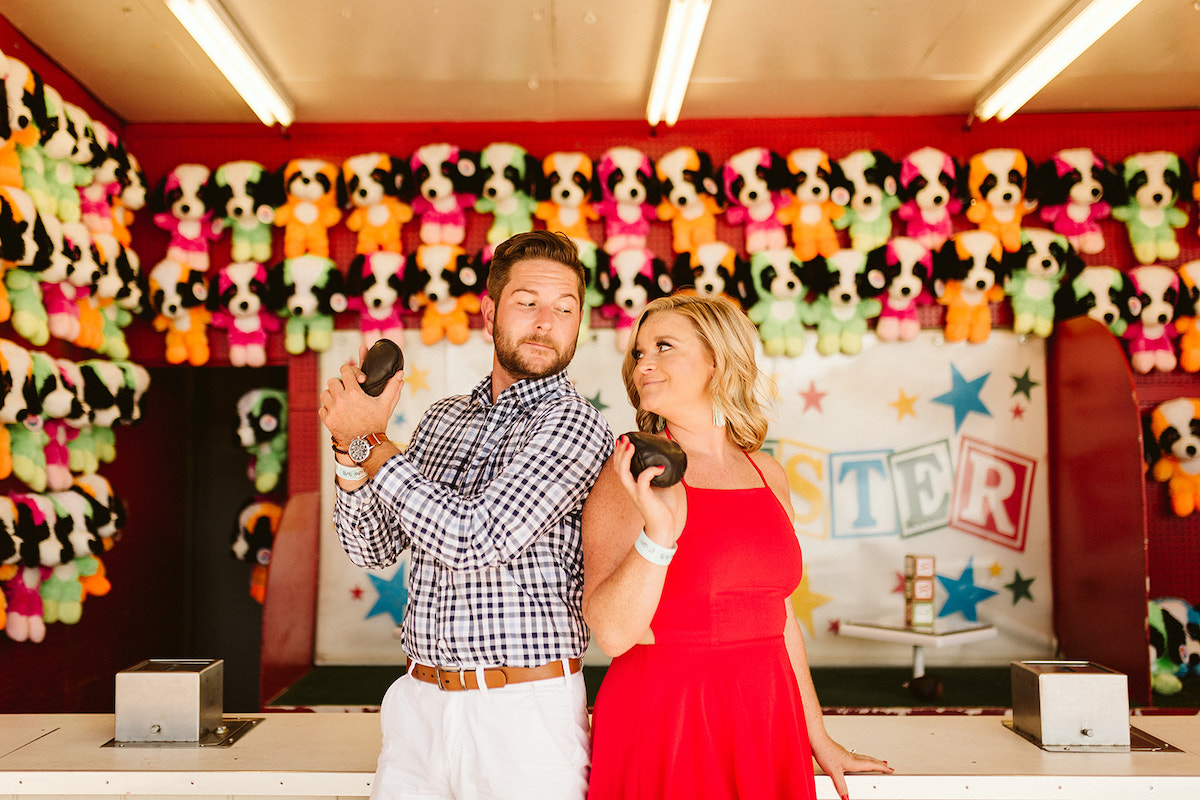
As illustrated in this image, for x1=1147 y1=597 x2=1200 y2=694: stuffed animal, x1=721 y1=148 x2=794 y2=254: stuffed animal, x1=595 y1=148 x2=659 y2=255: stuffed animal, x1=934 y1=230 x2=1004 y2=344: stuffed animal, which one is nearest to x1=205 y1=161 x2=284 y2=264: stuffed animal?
x1=595 y1=148 x2=659 y2=255: stuffed animal

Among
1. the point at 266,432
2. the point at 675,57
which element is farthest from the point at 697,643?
the point at 266,432

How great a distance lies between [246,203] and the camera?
4.04 metres

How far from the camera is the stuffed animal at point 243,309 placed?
4.02 meters

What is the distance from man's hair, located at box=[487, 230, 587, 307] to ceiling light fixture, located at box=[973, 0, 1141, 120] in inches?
97.0

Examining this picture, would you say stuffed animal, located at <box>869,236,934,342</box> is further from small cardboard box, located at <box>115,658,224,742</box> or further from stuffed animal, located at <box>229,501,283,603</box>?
small cardboard box, located at <box>115,658,224,742</box>

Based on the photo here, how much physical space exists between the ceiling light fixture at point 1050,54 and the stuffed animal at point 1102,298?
88 cm

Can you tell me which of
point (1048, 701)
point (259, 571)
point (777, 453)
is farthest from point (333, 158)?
point (1048, 701)

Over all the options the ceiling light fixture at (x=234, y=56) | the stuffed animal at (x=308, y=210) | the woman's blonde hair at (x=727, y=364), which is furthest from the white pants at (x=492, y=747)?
the stuffed animal at (x=308, y=210)

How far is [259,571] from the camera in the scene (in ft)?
14.4

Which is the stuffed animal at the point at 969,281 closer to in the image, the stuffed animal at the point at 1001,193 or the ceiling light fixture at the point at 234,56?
the stuffed animal at the point at 1001,193

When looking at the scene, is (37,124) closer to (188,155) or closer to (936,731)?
(188,155)

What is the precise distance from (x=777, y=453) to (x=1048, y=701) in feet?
7.13

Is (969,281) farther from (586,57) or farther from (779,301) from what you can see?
(586,57)

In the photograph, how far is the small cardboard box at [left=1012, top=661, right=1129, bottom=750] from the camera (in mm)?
1998
